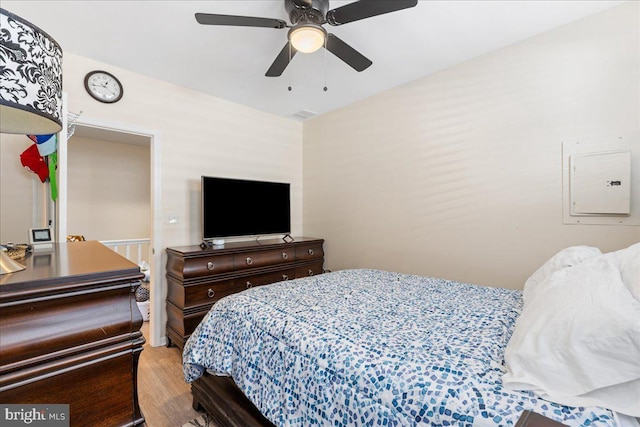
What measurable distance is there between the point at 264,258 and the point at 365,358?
7.48 feet

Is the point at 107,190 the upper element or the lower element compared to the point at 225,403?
upper

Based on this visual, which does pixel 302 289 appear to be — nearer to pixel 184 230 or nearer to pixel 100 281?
pixel 100 281

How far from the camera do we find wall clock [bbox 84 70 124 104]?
2568mm

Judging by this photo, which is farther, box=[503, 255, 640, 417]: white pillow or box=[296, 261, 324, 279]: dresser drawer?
box=[296, 261, 324, 279]: dresser drawer

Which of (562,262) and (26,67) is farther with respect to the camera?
(562,262)

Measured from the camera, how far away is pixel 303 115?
4.04 m

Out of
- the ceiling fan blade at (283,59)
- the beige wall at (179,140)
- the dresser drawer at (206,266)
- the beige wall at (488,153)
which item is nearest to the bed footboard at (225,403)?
the dresser drawer at (206,266)

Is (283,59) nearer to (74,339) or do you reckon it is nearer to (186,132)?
(186,132)

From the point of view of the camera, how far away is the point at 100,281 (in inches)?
29.5

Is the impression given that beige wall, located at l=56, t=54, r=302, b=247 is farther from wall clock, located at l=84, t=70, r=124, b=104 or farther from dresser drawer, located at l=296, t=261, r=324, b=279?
dresser drawer, located at l=296, t=261, r=324, b=279

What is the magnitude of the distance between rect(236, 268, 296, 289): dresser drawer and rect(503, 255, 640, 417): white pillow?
8.27 ft

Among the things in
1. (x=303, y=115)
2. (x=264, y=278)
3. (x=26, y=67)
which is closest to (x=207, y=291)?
(x=264, y=278)

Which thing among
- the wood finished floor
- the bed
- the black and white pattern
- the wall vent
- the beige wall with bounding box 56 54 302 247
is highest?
the wall vent

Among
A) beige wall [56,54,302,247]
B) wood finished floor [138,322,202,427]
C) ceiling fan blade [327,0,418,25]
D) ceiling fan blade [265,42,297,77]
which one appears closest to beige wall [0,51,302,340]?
beige wall [56,54,302,247]
